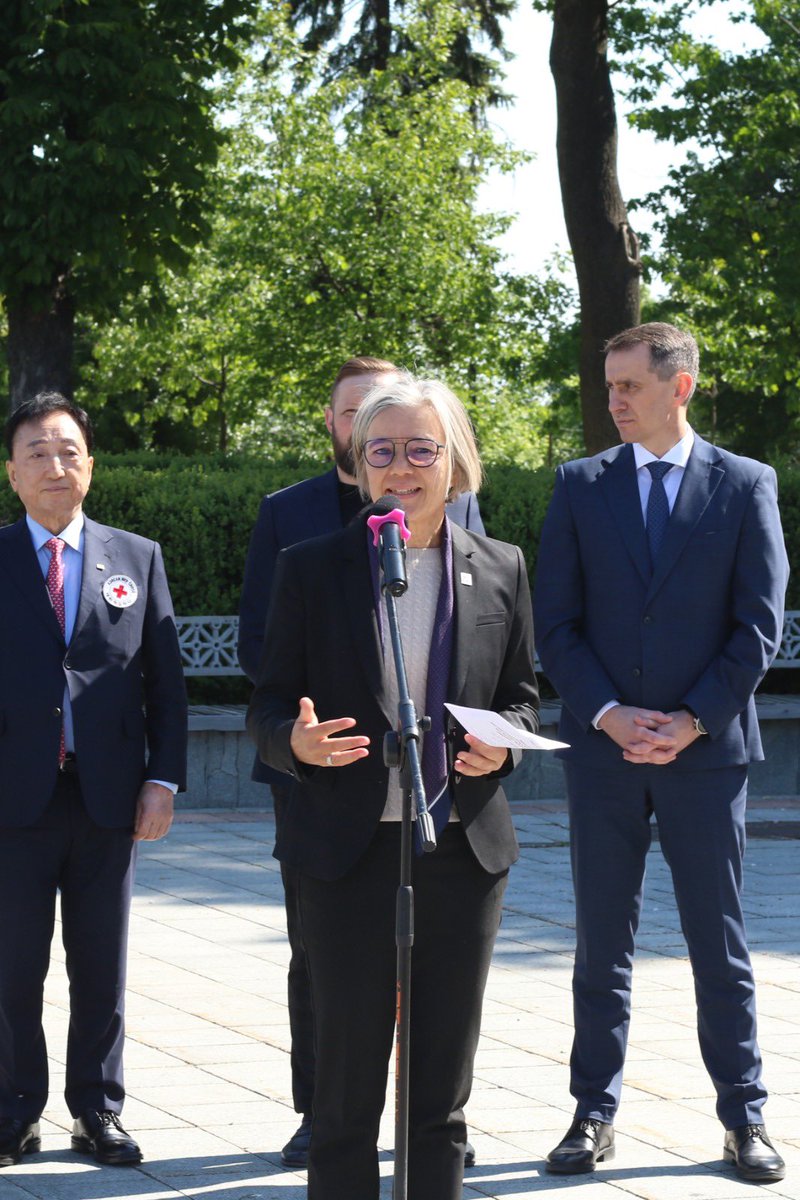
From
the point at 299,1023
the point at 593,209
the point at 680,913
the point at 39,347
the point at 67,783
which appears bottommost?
the point at 299,1023

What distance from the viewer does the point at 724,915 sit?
5047 mm

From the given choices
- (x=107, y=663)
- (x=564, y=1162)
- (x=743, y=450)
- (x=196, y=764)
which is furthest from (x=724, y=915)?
(x=743, y=450)

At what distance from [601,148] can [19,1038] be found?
12.4 meters

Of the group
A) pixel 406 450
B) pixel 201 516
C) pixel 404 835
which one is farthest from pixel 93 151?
pixel 404 835

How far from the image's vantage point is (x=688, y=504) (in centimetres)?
518

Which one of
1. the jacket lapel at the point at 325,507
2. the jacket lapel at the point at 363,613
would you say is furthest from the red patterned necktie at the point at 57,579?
the jacket lapel at the point at 363,613

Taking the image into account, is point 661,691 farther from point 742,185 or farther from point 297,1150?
point 742,185

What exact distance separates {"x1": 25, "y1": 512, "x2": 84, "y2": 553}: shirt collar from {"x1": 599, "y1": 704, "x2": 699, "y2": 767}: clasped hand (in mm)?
1793

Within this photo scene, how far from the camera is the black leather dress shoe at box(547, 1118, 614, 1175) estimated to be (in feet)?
16.0

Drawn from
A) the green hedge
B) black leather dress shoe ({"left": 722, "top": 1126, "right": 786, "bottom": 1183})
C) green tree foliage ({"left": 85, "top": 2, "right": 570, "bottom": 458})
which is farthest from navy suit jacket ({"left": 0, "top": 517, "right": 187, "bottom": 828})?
green tree foliage ({"left": 85, "top": 2, "right": 570, "bottom": 458})

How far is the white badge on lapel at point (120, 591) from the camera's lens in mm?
5176

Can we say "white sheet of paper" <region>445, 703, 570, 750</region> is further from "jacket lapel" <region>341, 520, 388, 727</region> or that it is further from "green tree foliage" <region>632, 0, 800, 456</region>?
"green tree foliage" <region>632, 0, 800, 456</region>

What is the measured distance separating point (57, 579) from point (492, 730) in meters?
2.16

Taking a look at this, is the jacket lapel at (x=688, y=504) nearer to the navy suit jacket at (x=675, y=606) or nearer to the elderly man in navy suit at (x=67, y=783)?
the navy suit jacket at (x=675, y=606)
